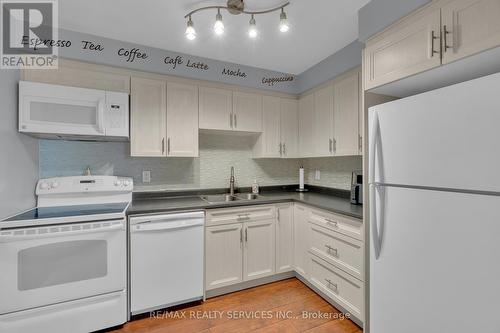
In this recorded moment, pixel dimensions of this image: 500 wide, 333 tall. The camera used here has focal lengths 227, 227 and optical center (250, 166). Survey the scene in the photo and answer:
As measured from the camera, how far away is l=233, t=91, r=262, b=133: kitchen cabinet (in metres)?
2.62

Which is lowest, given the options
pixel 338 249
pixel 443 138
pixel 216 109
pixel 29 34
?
Result: pixel 338 249

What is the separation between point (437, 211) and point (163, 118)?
2.23 metres

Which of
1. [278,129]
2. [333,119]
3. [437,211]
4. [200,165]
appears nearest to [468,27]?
[437,211]

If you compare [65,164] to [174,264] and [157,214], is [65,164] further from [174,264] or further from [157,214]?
[174,264]

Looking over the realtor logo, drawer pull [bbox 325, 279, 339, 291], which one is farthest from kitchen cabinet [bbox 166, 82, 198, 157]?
drawer pull [bbox 325, 279, 339, 291]

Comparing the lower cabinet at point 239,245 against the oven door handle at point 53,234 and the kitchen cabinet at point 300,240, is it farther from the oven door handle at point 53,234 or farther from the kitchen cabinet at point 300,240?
the oven door handle at point 53,234

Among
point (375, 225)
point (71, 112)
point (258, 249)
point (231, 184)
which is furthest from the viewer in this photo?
point (231, 184)

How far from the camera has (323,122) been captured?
8.32 ft

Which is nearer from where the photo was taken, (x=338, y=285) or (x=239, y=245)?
(x=338, y=285)

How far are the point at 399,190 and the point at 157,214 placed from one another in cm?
179

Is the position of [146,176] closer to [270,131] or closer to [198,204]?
[198,204]

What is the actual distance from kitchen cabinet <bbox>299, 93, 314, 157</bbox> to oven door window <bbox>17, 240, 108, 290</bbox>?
225 cm

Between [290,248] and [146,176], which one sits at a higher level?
[146,176]

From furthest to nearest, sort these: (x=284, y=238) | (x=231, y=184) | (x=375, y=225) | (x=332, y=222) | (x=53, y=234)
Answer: (x=231, y=184)
(x=284, y=238)
(x=332, y=222)
(x=53, y=234)
(x=375, y=225)
